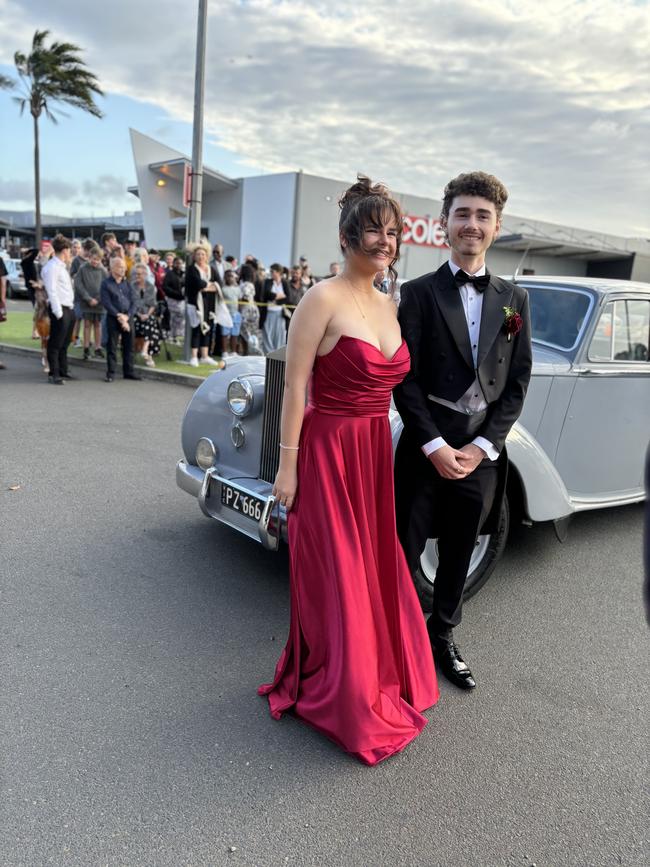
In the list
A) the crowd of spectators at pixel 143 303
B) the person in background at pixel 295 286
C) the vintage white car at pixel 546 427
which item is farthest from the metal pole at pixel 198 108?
the vintage white car at pixel 546 427

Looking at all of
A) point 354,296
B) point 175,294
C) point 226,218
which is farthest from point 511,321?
point 226,218

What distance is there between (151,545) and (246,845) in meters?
2.27

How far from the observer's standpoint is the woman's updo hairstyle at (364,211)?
2211mm

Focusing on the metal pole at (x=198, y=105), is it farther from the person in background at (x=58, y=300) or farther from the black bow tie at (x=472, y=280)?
the black bow tie at (x=472, y=280)

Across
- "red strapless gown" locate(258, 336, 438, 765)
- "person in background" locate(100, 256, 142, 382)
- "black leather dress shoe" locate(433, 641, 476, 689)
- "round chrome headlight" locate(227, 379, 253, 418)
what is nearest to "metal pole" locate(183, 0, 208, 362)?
"person in background" locate(100, 256, 142, 382)

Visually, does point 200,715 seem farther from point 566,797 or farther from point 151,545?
point 151,545

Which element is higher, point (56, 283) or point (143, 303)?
point (56, 283)

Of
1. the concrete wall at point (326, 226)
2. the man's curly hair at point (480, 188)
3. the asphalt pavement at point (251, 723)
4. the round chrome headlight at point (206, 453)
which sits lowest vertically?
the asphalt pavement at point (251, 723)

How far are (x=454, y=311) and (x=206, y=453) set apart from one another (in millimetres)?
1840

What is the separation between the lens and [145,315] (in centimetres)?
1043

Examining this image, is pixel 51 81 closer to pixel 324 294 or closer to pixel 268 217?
pixel 268 217

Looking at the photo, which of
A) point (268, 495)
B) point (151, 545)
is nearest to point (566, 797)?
point (268, 495)

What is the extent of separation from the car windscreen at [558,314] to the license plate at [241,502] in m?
2.22

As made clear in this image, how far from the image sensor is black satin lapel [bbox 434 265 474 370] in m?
2.52
